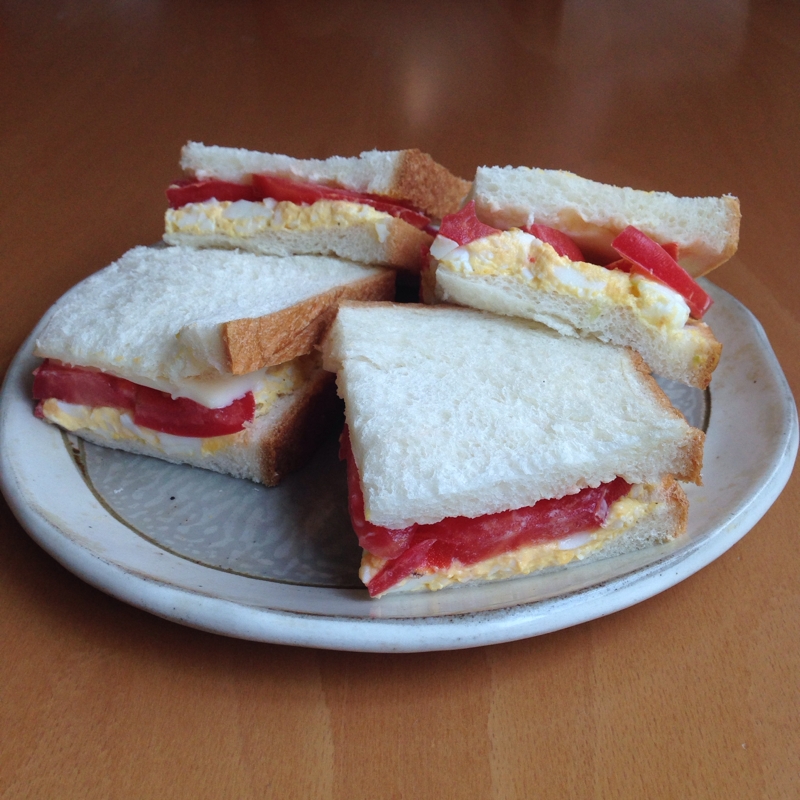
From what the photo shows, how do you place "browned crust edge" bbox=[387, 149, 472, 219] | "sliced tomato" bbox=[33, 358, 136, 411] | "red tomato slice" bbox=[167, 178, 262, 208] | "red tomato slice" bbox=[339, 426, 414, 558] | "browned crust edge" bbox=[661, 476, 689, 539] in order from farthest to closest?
"red tomato slice" bbox=[167, 178, 262, 208], "browned crust edge" bbox=[387, 149, 472, 219], "sliced tomato" bbox=[33, 358, 136, 411], "browned crust edge" bbox=[661, 476, 689, 539], "red tomato slice" bbox=[339, 426, 414, 558]

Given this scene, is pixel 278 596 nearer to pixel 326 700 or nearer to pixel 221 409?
pixel 326 700

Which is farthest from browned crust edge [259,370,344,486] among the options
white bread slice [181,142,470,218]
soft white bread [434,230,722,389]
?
white bread slice [181,142,470,218]

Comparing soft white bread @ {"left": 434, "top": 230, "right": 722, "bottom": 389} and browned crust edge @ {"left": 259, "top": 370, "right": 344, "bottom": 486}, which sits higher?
soft white bread @ {"left": 434, "top": 230, "right": 722, "bottom": 389}

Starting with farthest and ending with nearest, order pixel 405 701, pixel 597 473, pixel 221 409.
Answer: pixel 221 409, pixel 597 473, pixel 405 701

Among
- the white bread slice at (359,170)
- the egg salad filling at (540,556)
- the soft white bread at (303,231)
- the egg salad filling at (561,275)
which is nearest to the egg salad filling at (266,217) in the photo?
the soft white bread at (303,231)

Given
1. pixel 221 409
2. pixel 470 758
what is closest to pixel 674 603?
pixel 470 758

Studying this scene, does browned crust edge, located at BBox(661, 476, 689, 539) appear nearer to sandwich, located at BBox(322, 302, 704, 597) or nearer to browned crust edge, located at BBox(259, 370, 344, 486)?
sandwich, located at BBox(322, 302, 704, 597)

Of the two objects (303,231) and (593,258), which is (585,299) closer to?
(593,258)
